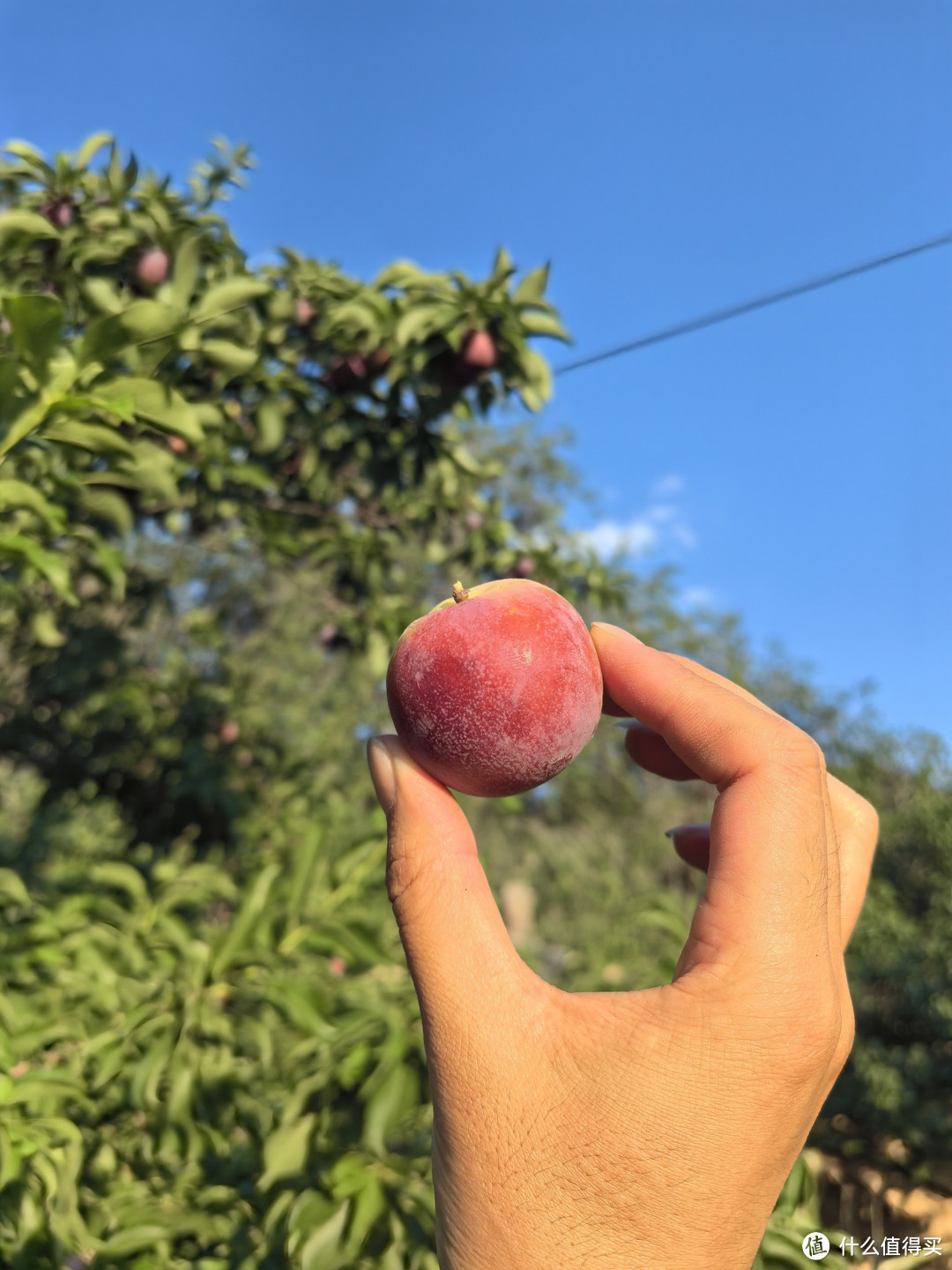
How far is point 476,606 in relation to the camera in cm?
133

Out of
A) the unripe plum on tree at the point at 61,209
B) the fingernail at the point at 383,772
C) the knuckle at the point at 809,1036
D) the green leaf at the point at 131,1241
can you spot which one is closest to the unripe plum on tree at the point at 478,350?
the unripe plum on tree at the point at 61,209

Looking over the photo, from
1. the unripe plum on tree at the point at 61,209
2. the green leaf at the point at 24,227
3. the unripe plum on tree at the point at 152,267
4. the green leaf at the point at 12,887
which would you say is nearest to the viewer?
the green leaf at the point at 24,227

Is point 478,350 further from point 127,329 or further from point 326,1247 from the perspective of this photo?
point 326,1247

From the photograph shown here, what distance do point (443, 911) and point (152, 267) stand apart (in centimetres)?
271

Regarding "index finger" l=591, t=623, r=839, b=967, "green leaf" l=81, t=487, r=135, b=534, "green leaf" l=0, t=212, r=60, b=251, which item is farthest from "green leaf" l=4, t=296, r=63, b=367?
"index finger" l=591, t=623, r=839, b=967

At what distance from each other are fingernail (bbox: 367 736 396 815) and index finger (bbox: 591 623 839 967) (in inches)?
16.3

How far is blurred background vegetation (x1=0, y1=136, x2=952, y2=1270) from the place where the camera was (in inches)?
59.8

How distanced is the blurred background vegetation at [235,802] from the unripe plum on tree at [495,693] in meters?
0.60

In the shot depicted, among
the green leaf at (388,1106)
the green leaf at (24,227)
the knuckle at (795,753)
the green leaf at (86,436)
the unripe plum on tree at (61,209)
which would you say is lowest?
the green leaf at (388,1106)

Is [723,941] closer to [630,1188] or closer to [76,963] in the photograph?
[630,1188]

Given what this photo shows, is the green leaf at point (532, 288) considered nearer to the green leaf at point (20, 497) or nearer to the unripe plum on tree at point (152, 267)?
the unripe plum on tree at point (152, 267)

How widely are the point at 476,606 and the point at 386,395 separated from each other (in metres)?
2.38

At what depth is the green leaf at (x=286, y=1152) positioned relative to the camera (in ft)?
4.96

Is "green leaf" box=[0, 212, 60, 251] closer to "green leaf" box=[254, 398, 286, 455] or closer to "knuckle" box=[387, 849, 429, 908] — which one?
"knuckle" box=[387, 849, 429, 908]
